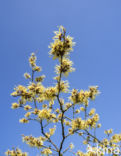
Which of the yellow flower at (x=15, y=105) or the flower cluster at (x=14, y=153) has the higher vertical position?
the yellow flower at (x=15, y=105)

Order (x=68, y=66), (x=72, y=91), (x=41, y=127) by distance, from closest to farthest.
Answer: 1. (x=68, y=66)
2. (x=72, y=91)
3. (x=41, y=127)

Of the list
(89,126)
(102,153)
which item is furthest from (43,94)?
(102,153)

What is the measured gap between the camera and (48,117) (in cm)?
516

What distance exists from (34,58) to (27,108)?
1.88m

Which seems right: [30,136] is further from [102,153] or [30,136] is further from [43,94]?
[102,153]

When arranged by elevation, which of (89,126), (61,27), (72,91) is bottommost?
(89,126)

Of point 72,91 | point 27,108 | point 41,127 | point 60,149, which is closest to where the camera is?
point 72,91

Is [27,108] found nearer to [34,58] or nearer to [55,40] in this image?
[34,58]

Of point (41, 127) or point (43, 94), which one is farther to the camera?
point (41, 127)

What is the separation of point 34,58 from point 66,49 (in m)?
2.76

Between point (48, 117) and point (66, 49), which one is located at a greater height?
point (66, 49)

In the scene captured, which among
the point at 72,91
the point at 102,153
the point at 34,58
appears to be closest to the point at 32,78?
the point at 34,58

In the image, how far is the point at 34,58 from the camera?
258 inches

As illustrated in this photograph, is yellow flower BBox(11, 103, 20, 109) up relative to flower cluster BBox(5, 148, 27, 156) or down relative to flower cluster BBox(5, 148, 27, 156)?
up
